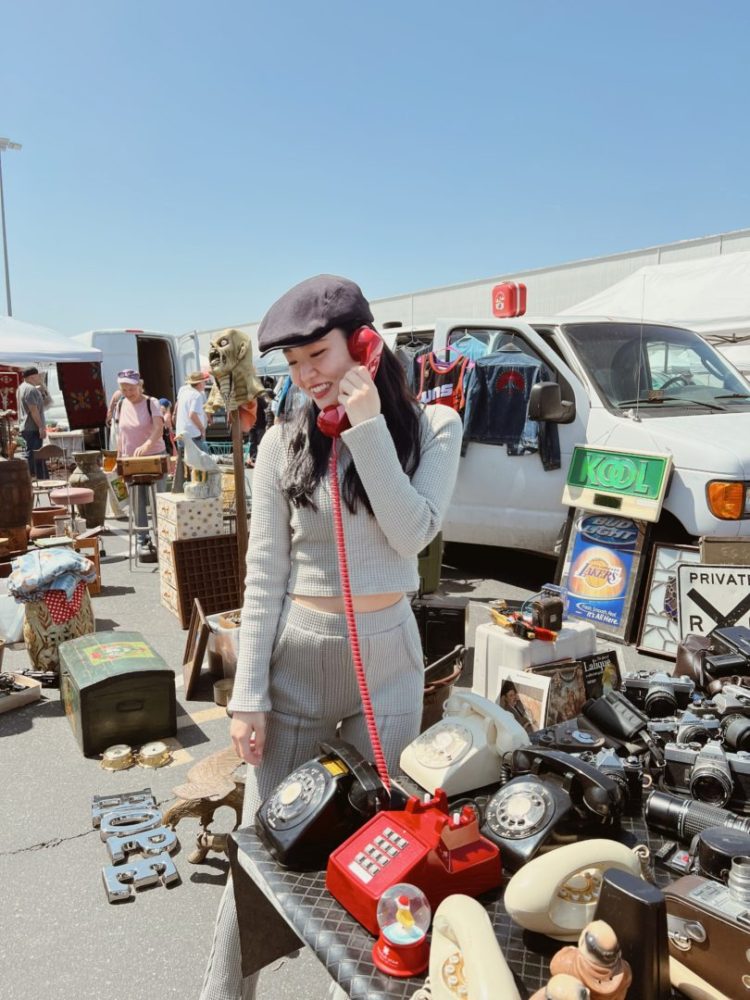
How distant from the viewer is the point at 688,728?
2.22m

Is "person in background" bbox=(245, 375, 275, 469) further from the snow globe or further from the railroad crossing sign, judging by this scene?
the snow globe

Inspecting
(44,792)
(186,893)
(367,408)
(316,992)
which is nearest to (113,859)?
(186,893)

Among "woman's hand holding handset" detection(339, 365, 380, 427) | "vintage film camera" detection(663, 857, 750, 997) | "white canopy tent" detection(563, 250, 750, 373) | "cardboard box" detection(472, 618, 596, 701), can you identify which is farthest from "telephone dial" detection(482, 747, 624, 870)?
"white canopy tent" detection(563, 250, 750, 373)

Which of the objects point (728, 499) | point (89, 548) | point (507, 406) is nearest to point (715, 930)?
point (728, 499)

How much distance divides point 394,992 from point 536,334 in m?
5.81

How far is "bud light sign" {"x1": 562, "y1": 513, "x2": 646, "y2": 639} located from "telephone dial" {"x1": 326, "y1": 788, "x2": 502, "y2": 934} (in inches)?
168

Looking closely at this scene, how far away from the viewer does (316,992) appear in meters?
2.49

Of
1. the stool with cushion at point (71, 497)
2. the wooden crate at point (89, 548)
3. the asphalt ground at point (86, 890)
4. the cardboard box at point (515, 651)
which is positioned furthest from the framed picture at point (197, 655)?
the stool with cushion at point (71, 497)

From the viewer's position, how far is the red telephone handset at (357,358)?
5.63 feet

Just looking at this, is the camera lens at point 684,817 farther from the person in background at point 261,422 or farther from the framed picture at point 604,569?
the person in background at point 261,422

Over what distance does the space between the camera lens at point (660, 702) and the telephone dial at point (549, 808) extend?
1.04 m

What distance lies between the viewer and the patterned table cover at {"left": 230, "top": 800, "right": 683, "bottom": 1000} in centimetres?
125

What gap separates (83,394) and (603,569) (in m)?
13.9

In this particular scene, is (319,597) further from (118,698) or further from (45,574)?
(45,574)
